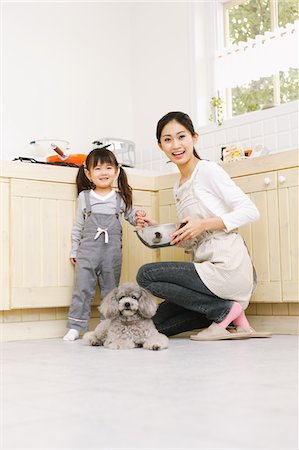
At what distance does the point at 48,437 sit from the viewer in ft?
3.67

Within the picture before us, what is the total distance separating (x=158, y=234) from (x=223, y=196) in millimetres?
350

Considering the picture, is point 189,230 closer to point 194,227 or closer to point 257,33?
point 194,227

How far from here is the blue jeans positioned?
2.83 meters

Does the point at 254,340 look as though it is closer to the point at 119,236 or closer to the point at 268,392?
the point at 119,236

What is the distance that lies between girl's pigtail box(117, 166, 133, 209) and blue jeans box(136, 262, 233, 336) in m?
0.54

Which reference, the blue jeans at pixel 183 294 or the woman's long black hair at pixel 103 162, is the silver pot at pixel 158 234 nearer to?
the blue jeans at pixel 183 294

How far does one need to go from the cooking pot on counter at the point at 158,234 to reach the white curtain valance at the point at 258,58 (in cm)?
151

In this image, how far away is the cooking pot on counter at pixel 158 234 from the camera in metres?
2.94

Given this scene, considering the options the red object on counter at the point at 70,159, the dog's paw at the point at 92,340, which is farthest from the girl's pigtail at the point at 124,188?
the dog's paw at the point at 92,340

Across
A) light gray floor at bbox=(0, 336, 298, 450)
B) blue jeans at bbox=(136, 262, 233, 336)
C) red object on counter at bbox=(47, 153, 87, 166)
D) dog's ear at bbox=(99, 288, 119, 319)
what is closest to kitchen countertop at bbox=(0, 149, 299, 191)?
red object on counter at bbox=(47, 153, 87, 166)

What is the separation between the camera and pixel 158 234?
297 cm

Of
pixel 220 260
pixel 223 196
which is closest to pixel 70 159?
pixel 223 196

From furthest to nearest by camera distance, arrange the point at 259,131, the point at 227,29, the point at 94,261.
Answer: the point at 227,29 → the point at 259,131 → the point at 94,261

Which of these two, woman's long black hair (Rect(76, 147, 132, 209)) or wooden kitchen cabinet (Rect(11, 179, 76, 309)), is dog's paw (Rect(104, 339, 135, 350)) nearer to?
wooden kitchen cabinet (Rect(11, 179, 76, 309))
